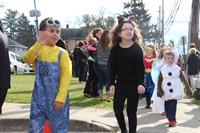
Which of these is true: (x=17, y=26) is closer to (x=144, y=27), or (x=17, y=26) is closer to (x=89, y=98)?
(x=144, y=27)

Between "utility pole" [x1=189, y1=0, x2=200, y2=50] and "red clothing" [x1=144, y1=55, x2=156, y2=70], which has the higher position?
"utility pole" [x1=189, y1=0, x2=200, y2=50]

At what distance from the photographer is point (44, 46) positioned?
4.27 m

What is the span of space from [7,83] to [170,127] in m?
3.54

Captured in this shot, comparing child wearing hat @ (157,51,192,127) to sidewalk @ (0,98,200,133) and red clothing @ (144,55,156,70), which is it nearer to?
sidewalk @ (0,98,200,133)

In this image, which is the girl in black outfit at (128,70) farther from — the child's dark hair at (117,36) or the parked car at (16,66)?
the parked car at (16,66)

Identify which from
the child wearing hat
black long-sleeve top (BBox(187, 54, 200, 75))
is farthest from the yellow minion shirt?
black long-sleeve top (BBox(187, 54, 200, 75))

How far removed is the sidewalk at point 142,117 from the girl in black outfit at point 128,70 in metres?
0.87

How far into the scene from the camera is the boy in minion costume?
13.6ft

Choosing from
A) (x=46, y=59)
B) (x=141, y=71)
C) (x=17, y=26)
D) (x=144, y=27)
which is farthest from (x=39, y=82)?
(x=17, y=26)

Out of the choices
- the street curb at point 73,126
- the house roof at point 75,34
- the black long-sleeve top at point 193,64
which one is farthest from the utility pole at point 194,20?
the house roof at point 75,34

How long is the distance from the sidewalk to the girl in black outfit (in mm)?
865

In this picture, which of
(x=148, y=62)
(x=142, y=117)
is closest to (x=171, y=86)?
(x=142, y=117)

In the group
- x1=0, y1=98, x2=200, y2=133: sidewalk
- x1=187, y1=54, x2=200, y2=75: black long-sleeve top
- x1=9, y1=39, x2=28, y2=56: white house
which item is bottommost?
x1=0, y1=98, x2=200, y2=133: sidewalk

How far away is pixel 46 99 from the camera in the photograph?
417 centimetres
